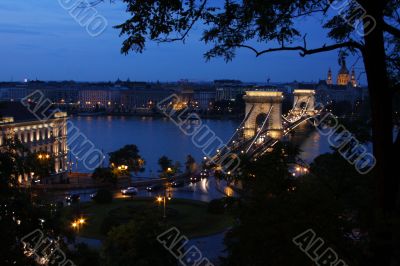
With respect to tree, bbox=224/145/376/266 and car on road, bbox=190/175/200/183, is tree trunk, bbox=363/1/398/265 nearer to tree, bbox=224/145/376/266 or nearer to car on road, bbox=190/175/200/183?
tree, bbox=224/145/376/266

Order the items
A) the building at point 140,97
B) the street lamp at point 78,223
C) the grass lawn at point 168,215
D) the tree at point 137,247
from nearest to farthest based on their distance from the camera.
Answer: the tree at point 137,247
the street lamp at point 78,223
the grass lawn at point 168,215
the building at point 140,97

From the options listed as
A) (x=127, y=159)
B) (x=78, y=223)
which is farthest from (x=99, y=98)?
(x=78, y=223)

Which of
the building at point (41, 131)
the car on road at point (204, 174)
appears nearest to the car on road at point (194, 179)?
the car on road at point (204, 174)

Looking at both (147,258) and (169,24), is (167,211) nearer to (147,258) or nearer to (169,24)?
(147,258)

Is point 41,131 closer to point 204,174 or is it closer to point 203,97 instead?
point 204,174

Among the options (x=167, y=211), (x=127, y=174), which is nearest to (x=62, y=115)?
(x=127, y=174)

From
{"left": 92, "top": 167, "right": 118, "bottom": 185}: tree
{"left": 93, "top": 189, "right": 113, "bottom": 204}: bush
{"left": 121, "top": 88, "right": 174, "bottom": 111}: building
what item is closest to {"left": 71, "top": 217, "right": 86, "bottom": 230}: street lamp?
{"left": 93, "top": 189, "right": 113, "bottom": 204}: bush

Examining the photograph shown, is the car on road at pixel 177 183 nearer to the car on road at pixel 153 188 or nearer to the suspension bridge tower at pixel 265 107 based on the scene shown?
the car on road at pixel 153 188

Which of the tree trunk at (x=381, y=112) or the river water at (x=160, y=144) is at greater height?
the tree trunk at (x=381, y=112)
